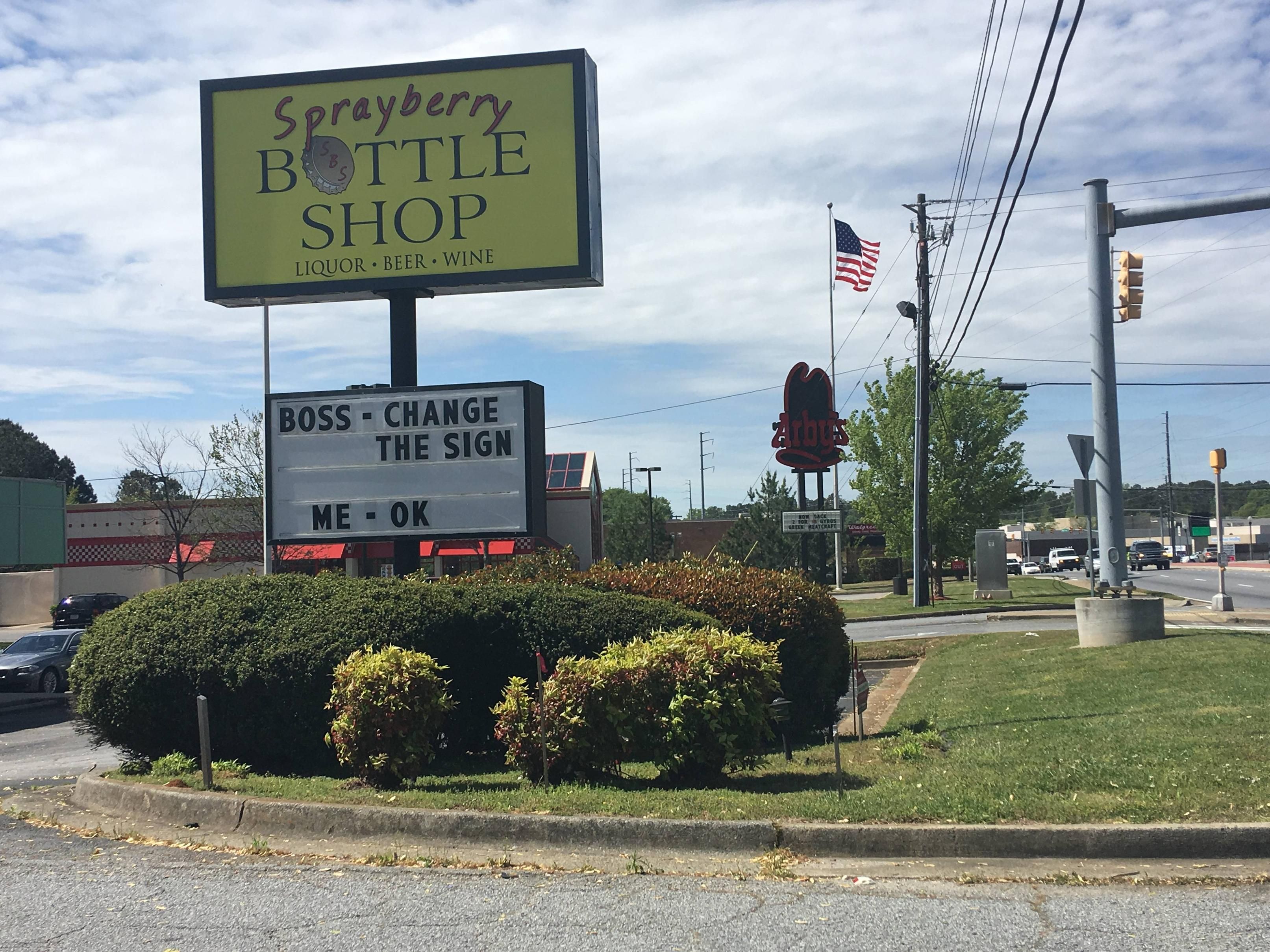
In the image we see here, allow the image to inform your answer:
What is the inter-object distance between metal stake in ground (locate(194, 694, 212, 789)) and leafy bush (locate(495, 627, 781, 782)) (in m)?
2.23

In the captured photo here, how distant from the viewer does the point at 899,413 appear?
1705 inches

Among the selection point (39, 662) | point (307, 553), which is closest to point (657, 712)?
point (39, 662)

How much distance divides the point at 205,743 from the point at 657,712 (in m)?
3.46

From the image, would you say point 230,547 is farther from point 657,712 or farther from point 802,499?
point 657,712

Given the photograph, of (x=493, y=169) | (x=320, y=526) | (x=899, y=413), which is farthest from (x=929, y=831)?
(x=899, y=413)

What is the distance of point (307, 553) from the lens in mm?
35531

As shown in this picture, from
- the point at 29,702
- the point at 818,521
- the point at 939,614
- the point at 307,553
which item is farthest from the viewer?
the point at 307,553

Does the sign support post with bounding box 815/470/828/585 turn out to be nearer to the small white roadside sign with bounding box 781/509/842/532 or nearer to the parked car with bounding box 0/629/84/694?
the small white roadside sign with bounding box 781/509/842/532

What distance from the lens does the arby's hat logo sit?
20.6 metres

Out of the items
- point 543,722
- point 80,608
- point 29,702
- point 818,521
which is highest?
point 818,521

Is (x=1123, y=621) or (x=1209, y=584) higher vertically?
(x=1123, y=621)

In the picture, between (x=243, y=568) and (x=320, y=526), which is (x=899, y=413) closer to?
(x=243, y=568)

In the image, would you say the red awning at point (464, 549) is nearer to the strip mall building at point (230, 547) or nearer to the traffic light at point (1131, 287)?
the strip mall building at point (230, 547)

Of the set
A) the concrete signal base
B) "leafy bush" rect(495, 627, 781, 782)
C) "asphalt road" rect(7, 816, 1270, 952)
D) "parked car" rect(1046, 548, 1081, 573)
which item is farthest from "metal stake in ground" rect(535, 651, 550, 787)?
"parked car" rect(1046, 548, 1081, 573)
